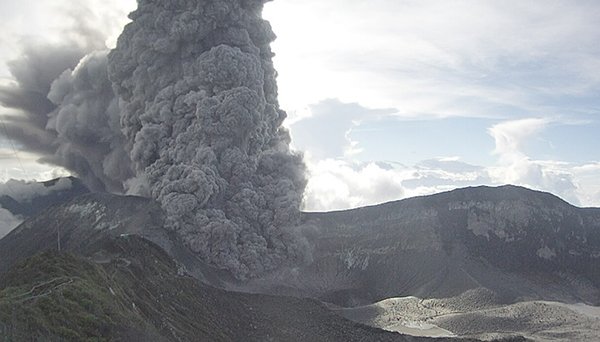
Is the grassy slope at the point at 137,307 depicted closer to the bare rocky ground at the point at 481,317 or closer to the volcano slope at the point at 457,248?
the bare rocky ground at the point at 481,317

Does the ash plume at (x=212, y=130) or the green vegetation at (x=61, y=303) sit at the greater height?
the ash plume at (x=212, y=130)

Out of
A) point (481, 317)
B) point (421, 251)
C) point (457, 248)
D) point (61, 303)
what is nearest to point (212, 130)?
point (421, 251)

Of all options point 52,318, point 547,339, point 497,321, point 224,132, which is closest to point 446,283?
point 497,321

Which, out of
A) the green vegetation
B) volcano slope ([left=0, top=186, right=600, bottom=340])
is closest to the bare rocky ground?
volcano slope ([left=0, top=186, right=600, bottom=340])

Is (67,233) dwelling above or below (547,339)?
above

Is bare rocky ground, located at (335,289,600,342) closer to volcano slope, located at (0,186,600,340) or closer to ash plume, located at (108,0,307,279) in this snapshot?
volcano slope, located at (0,186,600,340)

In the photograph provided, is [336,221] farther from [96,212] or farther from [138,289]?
[138,289]

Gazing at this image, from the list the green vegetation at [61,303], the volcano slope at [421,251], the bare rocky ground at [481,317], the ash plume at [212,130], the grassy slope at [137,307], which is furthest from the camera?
the ash plume at [212,130]

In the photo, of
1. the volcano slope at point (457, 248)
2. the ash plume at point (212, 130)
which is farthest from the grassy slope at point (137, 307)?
the volcano slope at point (457, 248)
